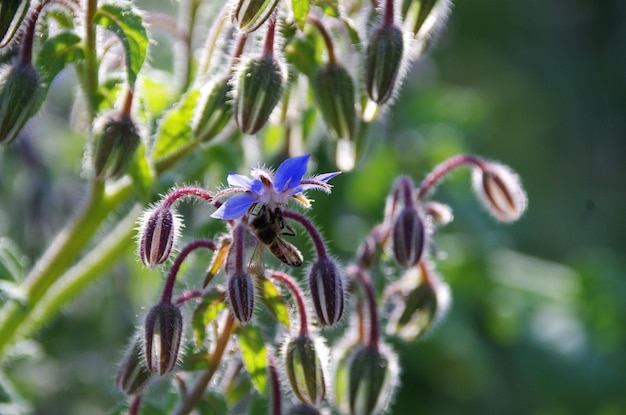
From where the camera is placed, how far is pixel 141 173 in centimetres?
173

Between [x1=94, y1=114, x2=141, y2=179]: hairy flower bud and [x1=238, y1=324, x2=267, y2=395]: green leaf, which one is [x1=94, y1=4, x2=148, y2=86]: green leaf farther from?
[x1=238, y1=324, x2=267, y2=395]: green leaf

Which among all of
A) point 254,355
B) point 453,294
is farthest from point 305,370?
point 453,294

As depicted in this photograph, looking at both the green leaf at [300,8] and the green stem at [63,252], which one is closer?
the green leaf at [300,8]

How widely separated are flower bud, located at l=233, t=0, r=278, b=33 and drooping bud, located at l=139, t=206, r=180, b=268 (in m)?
0.28

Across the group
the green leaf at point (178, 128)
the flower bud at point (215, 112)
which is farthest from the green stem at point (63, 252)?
the flower bud at point (215, 112)

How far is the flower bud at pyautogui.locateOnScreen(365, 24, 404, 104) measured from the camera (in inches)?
64.1

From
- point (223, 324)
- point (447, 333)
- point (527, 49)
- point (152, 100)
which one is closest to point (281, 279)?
point (223, 324)

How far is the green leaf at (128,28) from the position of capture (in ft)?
5.13

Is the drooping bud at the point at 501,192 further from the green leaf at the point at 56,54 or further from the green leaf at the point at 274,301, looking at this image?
the green leaf at the point at 56,54

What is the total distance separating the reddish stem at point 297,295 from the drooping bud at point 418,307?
316mm

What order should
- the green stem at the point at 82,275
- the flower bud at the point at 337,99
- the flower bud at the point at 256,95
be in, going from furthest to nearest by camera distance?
the green stem at the point at 82,275 → the flower bud at the point at 337,99 → the flower bud at the point at 256,95

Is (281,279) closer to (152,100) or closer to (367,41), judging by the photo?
(367,41)

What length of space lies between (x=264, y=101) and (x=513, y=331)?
175 cm

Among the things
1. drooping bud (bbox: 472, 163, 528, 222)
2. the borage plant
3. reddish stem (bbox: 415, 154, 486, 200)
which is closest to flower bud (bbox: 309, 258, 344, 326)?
the borage plant
